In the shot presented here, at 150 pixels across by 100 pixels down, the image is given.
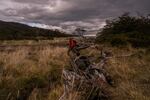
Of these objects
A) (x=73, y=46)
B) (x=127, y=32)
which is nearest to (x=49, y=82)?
(x=73, y=46)

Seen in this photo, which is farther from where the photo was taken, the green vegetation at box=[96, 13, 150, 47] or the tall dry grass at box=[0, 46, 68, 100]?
the green vegetation at box=[96, 13, 150, 47]

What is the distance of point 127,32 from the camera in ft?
63.9

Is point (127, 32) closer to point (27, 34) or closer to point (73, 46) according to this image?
point (73, 46)

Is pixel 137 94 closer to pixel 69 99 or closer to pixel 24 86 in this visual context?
pixel 69 99

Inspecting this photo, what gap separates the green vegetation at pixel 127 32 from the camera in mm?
16422

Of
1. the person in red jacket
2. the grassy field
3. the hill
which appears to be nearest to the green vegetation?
the grassy field

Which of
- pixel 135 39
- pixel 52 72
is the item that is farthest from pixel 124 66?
pixel 135 39

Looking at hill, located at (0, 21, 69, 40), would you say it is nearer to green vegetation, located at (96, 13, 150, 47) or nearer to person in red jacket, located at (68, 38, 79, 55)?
green vegetation, located at (96, 13, 150, 47)

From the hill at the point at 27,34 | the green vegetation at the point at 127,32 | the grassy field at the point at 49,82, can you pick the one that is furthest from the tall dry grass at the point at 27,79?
the hill at the point at 27,34

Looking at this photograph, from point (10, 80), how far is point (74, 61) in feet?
5.58

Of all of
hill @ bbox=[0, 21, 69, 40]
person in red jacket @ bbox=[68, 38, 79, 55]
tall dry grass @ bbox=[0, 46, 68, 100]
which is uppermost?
person in red jacket @ bbox=[68, 38, 79, 55]

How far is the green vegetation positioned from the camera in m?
16.4

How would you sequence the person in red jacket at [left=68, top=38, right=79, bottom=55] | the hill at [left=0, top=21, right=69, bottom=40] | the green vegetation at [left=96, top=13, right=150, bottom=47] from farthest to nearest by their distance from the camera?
the hill at [left=0, top=21, right=69, bottom=40]
the green vegetation at [left=96, top=13, right=150, bottom=47]
the person in red jacket at [left=68, top=38, right=79, bottom=55]

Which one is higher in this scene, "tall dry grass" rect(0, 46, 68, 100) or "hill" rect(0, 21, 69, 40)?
"tall dry grass" rect(0, 46, 68, 100)
